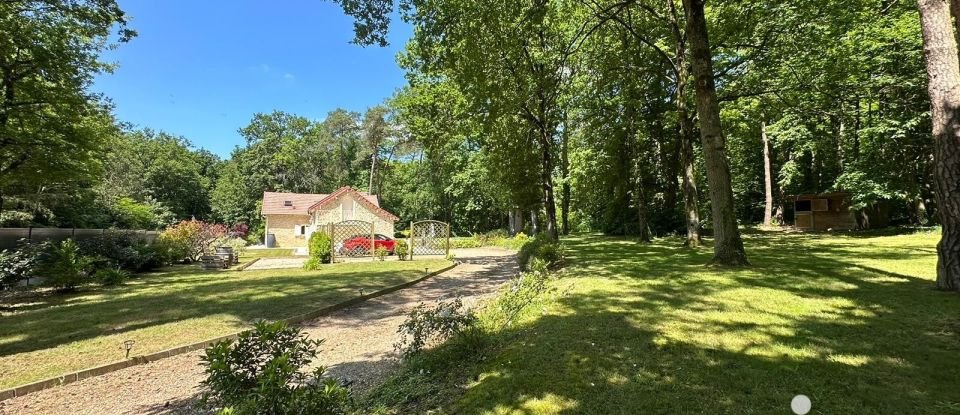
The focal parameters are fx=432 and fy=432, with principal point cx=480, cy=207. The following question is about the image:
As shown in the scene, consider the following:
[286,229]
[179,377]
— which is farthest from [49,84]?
[286,229]

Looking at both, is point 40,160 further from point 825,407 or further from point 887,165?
point 887,165

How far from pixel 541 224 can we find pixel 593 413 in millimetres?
28709

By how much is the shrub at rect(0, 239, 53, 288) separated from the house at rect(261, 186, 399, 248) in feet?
66.3

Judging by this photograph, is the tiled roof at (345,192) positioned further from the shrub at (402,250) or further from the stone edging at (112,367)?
the stone edging at (112,367)

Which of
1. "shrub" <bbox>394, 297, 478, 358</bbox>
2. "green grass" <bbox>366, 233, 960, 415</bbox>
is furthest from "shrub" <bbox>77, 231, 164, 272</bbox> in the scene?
"green grass" <bbox>366, 233, 960, 415</bbox>

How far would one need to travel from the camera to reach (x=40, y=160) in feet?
42.4

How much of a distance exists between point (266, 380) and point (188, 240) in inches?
872

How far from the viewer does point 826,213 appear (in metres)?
23.5

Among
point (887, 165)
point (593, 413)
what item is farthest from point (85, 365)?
point (887, 165)

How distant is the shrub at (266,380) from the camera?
10.0 feet

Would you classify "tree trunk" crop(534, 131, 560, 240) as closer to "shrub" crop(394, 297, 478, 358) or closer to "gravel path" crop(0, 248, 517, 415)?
"gravel path" crop(0, 248, 517, 415)

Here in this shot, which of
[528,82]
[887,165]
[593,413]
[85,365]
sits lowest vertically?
[85,365]

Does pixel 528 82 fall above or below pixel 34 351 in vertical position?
above

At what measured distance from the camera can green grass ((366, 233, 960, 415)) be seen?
9.93 ft
